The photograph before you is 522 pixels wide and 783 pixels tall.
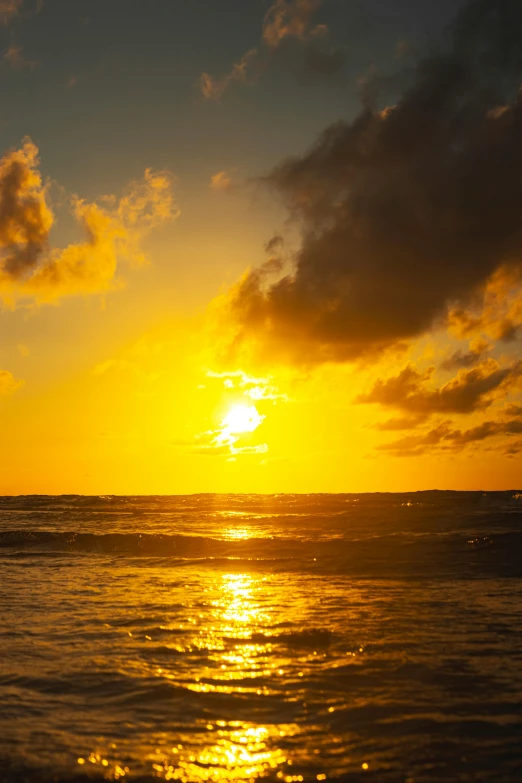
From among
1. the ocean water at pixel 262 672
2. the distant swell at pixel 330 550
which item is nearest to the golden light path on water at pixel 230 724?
the ocean water at pixel 262 672

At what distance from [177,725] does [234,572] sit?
1314 centimetres

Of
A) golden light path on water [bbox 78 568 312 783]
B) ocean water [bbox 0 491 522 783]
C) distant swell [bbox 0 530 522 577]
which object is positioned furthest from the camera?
distant swell [bbox 0 530 522 577]

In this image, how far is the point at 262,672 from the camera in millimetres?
9164

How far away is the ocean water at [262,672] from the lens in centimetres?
621

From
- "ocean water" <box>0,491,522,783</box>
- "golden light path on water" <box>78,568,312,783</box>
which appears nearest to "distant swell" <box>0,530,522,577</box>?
"ocean water" <box>0,491,522,783</box>

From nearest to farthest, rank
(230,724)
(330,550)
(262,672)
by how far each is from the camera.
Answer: (230,724) → (262,672) → (330,550)

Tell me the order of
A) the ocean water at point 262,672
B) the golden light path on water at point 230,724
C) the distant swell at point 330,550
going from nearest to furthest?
1. the golden light path on water at point 230,724
2. the ocean water at point 262,672
3. the distant swell at point 330,550

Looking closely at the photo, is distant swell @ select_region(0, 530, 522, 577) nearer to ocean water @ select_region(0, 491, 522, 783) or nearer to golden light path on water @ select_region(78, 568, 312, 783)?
ocean water @ select_region(0, 491, 522, 783)

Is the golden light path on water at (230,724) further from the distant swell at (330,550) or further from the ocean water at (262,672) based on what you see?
the distant swell at (330,550)

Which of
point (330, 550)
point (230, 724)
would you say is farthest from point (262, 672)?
point (330, 550)

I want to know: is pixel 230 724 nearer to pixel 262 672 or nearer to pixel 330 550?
pixel 262 672

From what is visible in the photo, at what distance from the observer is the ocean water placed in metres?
6.21

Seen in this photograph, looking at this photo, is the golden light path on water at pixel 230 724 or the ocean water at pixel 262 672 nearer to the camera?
the golden light path on water at pixel 230 724

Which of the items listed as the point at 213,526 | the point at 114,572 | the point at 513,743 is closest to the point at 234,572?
the point at 114,572
